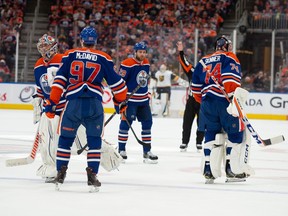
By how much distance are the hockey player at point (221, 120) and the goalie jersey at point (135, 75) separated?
201cm

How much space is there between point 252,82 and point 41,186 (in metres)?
14.1

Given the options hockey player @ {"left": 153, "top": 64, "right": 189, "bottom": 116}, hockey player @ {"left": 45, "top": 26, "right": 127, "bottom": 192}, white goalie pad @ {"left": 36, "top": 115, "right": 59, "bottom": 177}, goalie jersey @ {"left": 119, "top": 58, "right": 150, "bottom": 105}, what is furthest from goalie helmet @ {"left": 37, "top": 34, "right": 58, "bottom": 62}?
hockey player @ {"left": 153, "top": 64, "right": 189, "bottom": 116}

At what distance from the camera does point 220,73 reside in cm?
744

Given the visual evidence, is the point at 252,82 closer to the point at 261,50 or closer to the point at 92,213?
the point at 261,50

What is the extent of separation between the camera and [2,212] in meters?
5.25

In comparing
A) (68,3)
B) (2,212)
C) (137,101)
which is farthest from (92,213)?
(68,3)

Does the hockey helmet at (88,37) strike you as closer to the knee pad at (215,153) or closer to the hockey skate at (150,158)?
the knee pad at (215,153)

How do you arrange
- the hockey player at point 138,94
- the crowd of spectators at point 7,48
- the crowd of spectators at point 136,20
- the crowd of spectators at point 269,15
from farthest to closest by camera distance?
the crowd of spectators at point 269,15
the crowd of spectators at point 7,48
the crowd of spectators at point 136,20
the hockey player at point 138,94

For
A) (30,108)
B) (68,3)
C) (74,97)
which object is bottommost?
(30,108)

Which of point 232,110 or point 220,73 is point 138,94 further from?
point 232,110

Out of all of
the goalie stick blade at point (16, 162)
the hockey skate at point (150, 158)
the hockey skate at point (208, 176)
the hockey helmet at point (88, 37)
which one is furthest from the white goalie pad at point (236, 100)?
the hockey skate at point (150, 158)

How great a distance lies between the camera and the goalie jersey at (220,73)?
736 centimetres

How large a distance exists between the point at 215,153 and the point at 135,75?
2346 millimetres

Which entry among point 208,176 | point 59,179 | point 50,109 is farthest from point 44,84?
point 208,176
